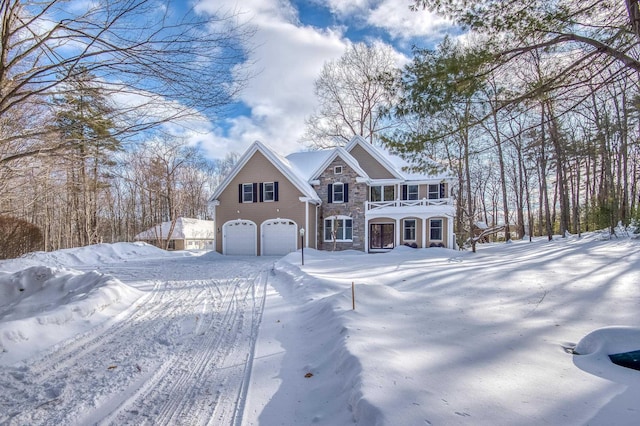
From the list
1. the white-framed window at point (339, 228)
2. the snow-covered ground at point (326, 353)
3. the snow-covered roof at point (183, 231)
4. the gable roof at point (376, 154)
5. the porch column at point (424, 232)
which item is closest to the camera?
the snow-covered ground at point (326, 353)

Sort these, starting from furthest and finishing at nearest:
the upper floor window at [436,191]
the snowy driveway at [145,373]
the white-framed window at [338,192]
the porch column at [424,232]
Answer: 1. the upper floor window at [436,191]
2. the white-framed window at [338,192]
3. the porch column at [424,232]
4. the snowy driveway at [145,373]

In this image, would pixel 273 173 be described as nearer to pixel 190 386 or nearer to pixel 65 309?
pixel 65 309

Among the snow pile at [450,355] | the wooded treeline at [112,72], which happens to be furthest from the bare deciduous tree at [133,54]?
the snow pile at [450,355]

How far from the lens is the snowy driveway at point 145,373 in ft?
8.27

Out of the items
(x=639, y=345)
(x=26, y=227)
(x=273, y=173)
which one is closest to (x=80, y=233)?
(x=26, y=227)

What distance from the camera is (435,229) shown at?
57.3 ft

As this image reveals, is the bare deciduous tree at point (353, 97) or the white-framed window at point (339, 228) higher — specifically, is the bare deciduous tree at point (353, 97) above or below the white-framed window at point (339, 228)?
above

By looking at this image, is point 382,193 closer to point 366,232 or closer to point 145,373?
point 366,232

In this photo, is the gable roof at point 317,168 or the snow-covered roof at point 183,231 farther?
the snow-covered roof at point 183,231

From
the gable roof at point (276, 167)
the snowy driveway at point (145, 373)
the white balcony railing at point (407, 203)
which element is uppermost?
the gable roof at point (276, 167)

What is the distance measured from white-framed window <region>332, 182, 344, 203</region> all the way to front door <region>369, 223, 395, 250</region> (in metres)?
2.47

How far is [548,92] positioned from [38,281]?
10.3 m

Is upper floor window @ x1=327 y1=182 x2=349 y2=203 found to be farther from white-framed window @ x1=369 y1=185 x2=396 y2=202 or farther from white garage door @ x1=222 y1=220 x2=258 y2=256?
white garage door @ x1=222 y1=220 x2=258 y2=256

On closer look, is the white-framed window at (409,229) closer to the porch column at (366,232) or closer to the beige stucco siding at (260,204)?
the porch column at (366,232)
